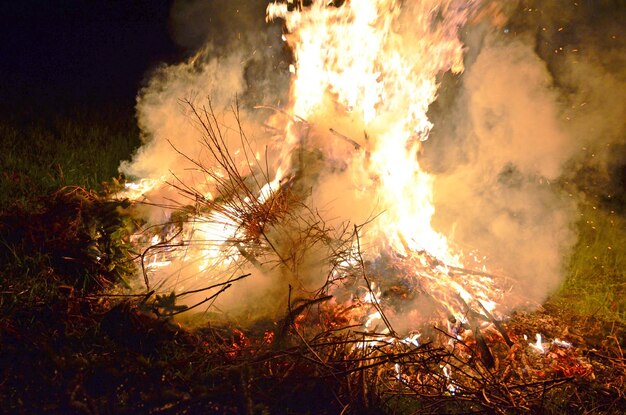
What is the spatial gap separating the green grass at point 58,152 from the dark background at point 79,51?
0.81 meters

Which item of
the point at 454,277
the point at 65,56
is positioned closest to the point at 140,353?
the point at 454,277

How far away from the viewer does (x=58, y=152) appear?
201 inches

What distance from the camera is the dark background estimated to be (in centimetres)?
755

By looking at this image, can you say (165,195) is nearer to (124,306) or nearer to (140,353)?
(124,306)

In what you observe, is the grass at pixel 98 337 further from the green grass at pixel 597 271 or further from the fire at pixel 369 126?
the fire at pixel 369 126

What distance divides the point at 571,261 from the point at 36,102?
25.0 ft

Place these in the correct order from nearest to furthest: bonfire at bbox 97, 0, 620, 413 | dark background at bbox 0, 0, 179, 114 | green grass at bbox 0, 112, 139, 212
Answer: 1. bonfire at bbox 97, 0, 620, 413
2. green grass at bbox 0, 112, 139, 212
3. dark background at bbox 0, 0, 179, 114

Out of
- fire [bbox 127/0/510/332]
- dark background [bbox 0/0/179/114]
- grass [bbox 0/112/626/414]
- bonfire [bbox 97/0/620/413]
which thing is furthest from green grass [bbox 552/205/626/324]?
dark background [bbox 0/0/179/114]

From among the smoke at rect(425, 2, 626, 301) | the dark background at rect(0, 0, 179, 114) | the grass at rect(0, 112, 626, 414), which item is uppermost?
the dark background at rect(0, 0, 179, 114)

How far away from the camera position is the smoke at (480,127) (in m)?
4.09

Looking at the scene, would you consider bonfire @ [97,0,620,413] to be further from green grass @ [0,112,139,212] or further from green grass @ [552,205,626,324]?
green grass @ [0,112,139,212]

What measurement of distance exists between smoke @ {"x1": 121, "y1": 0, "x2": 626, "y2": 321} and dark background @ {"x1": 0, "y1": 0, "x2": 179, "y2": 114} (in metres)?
3.21

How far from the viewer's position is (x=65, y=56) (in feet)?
31.1

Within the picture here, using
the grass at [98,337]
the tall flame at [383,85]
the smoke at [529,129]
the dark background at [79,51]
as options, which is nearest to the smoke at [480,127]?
the smoke at [529,129]
